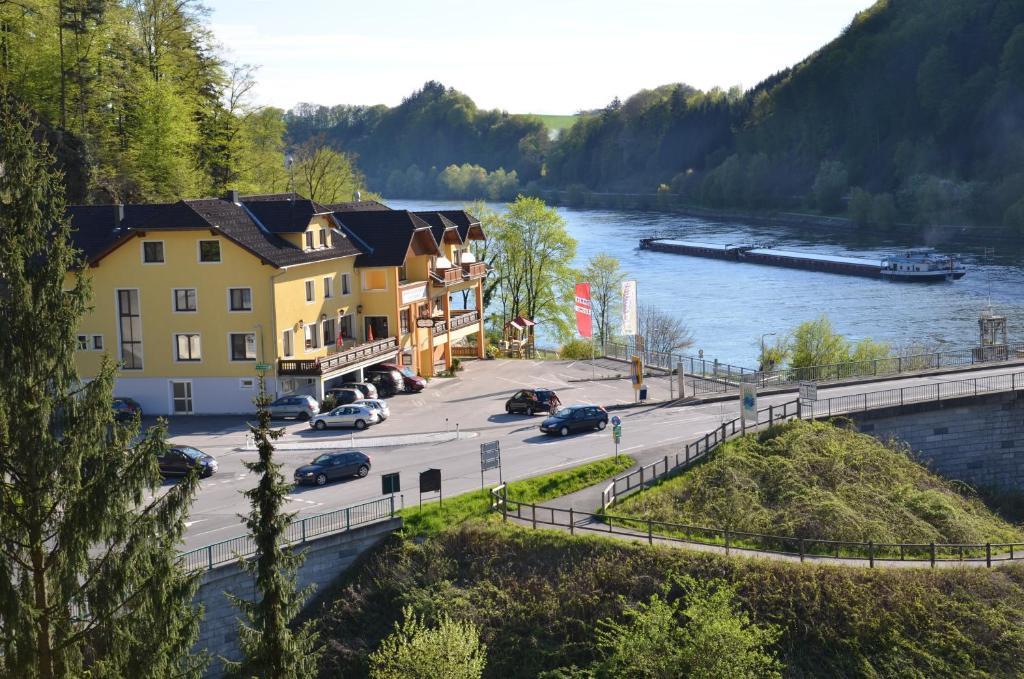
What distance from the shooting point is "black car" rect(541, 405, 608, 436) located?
149 ft

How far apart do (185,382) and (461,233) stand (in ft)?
78.8

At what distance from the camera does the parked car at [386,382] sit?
55.1 meters

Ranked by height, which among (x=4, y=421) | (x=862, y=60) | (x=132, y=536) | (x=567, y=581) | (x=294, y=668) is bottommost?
(x=567, y=581)

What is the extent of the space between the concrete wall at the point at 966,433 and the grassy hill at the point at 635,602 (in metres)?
12.7

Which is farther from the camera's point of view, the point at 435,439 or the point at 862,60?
the point at 862,60

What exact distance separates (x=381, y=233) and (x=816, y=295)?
64.2 m

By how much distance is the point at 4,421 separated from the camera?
640 inches

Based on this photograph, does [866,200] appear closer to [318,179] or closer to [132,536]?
[318,179]

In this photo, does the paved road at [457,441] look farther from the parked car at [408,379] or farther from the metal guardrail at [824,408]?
the metal guardrail at [824,408]

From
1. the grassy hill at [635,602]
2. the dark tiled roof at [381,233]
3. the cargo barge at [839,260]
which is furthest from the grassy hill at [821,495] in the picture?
the cargo barge at [839,260]

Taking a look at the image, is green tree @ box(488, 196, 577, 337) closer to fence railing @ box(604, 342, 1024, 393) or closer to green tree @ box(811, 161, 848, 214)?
fence railing @ box(604, 342, 1024, 393)

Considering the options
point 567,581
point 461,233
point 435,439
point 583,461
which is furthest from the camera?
point 461,233

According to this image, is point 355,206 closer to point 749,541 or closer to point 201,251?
point 201,251

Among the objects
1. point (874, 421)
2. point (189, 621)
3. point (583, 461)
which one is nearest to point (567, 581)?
point (583, 461)
